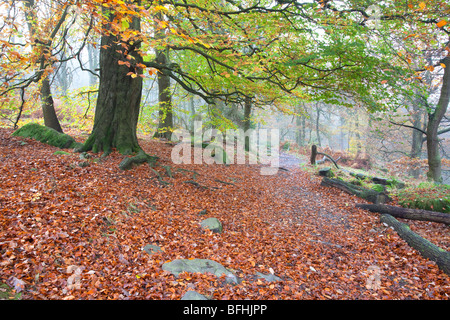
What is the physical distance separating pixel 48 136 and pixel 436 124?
14.2 m

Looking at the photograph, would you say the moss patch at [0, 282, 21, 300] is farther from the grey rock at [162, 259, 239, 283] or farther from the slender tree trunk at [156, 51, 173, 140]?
the slender tree trunk at [156, 51, 173, 140]

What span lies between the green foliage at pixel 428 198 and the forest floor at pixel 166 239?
0.87m

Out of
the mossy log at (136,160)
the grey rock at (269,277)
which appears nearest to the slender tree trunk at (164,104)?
the mossy log at (136,160)

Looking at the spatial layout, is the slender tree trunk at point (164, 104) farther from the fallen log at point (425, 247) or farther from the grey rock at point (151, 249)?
the fallen log at point (425, 247)

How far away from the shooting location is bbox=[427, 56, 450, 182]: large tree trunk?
9523mm

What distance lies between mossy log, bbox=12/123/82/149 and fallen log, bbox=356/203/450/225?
9.18m

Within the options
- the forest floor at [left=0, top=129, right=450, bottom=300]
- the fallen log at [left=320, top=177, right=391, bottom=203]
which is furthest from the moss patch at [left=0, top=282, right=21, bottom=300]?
the fallen log at [left=320, top=177, right=391, bottom=203]

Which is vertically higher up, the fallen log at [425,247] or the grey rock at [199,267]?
the grey rock at [199,267]

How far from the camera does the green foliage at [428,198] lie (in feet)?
21.8

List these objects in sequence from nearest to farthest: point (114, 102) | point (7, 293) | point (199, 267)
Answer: point (7, 293), point (199, 267), point (114, 102)

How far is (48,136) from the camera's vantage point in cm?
783

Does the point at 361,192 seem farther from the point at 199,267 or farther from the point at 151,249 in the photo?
the point at 151,249

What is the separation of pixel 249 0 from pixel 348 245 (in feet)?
28.0

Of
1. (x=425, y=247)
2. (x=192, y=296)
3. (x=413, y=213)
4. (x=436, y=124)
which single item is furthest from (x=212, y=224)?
(x=436, y=124)
